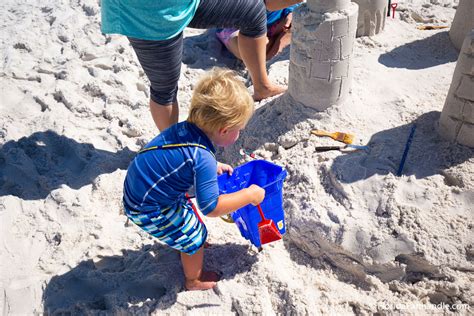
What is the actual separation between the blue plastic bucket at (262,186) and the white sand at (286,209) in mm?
187

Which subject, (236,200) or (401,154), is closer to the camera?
(236,200)

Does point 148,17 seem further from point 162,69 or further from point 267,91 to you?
point 267,91

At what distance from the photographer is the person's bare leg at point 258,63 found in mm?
2863

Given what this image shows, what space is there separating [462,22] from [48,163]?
321cm

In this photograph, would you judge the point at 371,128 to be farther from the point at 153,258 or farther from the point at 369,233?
the point at 153,258

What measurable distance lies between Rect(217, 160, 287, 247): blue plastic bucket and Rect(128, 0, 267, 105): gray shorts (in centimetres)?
65

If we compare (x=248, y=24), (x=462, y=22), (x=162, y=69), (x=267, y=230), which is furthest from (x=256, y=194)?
(x=462, y=22)

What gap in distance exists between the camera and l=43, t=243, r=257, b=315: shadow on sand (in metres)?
2.06

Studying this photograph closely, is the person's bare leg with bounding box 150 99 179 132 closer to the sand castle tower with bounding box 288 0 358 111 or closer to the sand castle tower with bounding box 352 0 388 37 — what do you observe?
the sand castle tower with bounding box 288 0 358 111

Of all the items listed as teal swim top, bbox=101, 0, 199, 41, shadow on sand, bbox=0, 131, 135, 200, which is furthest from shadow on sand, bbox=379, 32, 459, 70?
shadow on sand, bbox=0, 131, 135, 200

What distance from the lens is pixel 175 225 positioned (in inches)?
76.5

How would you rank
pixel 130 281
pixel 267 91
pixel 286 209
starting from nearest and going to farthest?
pixel 130 281
pixel 286 209
pixel 267 91

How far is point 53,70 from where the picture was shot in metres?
3.52

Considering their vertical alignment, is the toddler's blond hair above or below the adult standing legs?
above
